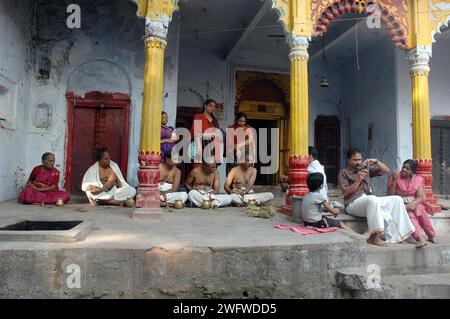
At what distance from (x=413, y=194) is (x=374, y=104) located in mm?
5192

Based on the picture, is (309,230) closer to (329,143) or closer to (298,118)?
(298,118)

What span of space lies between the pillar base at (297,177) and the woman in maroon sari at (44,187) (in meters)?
4.23

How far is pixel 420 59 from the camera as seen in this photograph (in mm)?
6906

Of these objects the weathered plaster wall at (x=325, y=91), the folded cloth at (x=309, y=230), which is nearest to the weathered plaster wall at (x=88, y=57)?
the folded cloth at (x=309, y=230)

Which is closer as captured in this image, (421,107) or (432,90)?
(421,107)

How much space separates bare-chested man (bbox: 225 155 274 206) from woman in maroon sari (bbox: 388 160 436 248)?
95.8 inches

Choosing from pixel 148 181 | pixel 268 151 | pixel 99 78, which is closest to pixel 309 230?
pixel 148 181

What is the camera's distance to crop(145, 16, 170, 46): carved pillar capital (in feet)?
18.4

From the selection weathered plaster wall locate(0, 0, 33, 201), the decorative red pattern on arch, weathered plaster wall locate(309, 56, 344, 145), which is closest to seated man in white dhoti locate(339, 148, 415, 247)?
the decorative red pattern on arch

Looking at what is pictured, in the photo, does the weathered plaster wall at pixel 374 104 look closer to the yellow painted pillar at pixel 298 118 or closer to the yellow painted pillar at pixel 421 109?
the yellow painted pillar at pixel 421 109

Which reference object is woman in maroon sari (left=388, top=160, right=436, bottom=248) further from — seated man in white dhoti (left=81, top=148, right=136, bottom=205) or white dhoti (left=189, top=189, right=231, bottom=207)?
seated man in white dhoti (left=81, top=148, right=136, bottom=205)

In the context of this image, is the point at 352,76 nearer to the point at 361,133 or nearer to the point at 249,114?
the point at 361,133

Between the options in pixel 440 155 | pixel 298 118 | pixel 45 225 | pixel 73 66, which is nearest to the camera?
pixel 45 225

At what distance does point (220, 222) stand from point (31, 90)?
547 cm
